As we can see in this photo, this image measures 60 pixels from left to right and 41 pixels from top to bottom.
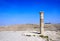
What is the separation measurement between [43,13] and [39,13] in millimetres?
678

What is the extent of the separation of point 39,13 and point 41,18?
0.92 metres

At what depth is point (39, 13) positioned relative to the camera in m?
21.0

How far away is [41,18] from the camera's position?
20.9 metres

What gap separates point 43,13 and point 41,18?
91cm

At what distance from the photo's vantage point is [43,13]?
20.9 metres
